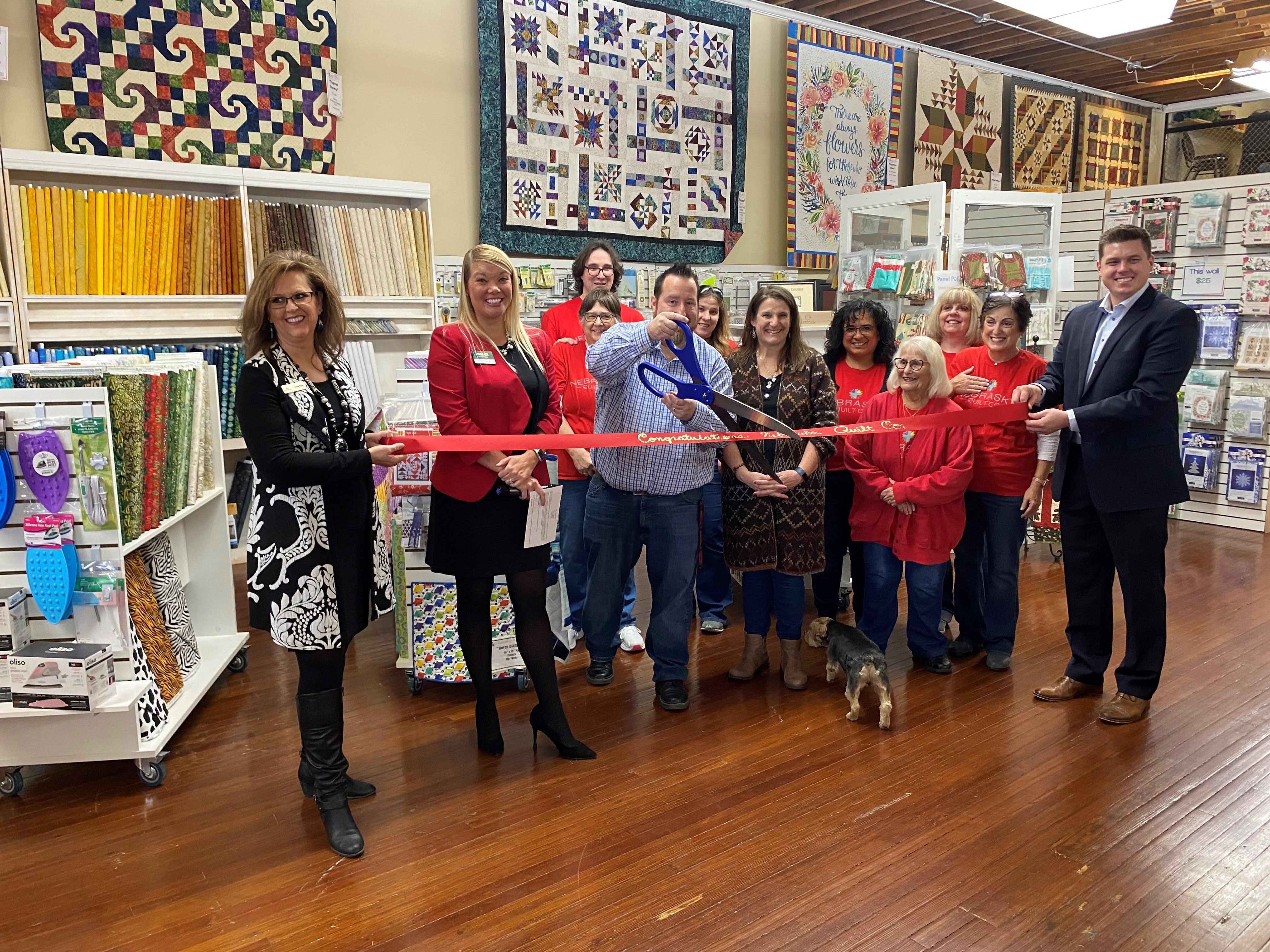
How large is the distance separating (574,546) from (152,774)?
5.46ft

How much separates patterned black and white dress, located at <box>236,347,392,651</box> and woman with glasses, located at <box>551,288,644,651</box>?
1.28 m

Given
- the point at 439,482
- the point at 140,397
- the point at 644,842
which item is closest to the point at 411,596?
the point at 439,482

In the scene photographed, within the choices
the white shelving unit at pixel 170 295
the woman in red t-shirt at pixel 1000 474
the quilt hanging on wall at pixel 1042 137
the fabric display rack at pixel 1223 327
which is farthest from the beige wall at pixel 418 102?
the quilt hanging on wall at pixel 1042 137

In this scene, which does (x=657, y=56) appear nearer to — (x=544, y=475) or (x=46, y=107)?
(x=46, y=107)

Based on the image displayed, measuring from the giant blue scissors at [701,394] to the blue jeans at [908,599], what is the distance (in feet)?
2.12

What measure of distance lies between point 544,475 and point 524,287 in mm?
3223

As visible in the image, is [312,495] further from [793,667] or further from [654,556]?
[793,667]

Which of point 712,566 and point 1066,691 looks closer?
point 1066,691

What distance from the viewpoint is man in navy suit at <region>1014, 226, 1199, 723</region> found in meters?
2.88

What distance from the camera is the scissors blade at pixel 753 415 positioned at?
290 cm

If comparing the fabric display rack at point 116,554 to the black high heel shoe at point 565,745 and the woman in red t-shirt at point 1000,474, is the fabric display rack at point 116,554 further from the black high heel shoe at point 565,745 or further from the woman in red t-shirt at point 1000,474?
the woman in red t-shirt at point 1000,474

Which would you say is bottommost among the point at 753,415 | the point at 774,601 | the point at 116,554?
the point at 774,601

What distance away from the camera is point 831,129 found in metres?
7.21

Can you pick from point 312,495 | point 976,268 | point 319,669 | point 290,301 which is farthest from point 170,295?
point 976,268
